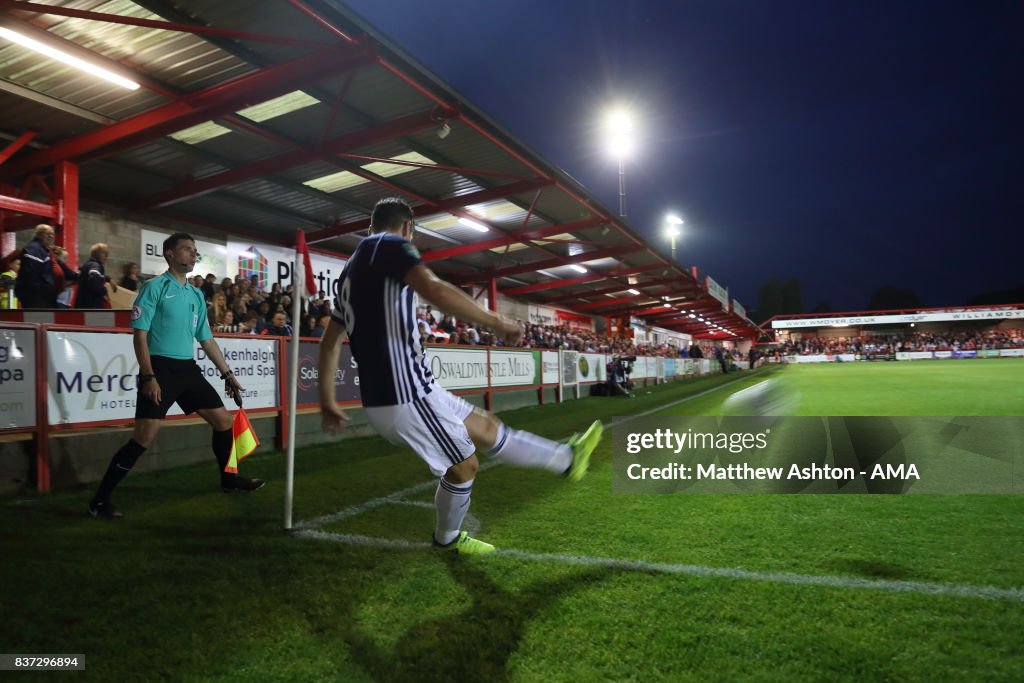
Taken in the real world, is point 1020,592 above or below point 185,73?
below

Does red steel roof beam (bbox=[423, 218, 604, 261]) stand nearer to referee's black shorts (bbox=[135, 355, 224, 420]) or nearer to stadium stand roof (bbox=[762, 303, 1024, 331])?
referee's black shorts (bbox=[135, 355, 224, 420])

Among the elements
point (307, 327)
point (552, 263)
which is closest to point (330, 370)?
point (307, 327)

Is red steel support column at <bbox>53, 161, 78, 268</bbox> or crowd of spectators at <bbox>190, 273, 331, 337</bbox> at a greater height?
red steel support column at <bbox>53, 161, 78, 268</bbox>

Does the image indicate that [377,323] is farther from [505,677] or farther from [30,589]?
[30,589]

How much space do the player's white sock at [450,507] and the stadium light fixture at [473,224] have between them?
50.8 ft

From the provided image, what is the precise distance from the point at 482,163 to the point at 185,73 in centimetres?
688

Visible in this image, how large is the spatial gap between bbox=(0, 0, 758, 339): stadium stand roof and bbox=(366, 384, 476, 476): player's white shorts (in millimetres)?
6912

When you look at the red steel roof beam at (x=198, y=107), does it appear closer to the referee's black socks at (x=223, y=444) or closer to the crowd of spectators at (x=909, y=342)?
the referee's black socks at (x=223, y=444)

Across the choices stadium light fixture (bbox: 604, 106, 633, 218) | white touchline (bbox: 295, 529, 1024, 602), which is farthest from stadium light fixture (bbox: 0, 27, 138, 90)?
stadium light fixture (bbox: 604, 106, 633, 218)

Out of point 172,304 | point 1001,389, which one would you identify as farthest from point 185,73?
point 1001,389

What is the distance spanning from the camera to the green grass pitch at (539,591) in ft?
7.02

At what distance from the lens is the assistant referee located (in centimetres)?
420

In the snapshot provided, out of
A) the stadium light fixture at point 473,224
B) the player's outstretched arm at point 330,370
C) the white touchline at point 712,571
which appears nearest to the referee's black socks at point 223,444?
the white touchline at point 712,571

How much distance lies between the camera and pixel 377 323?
2.85 metres
